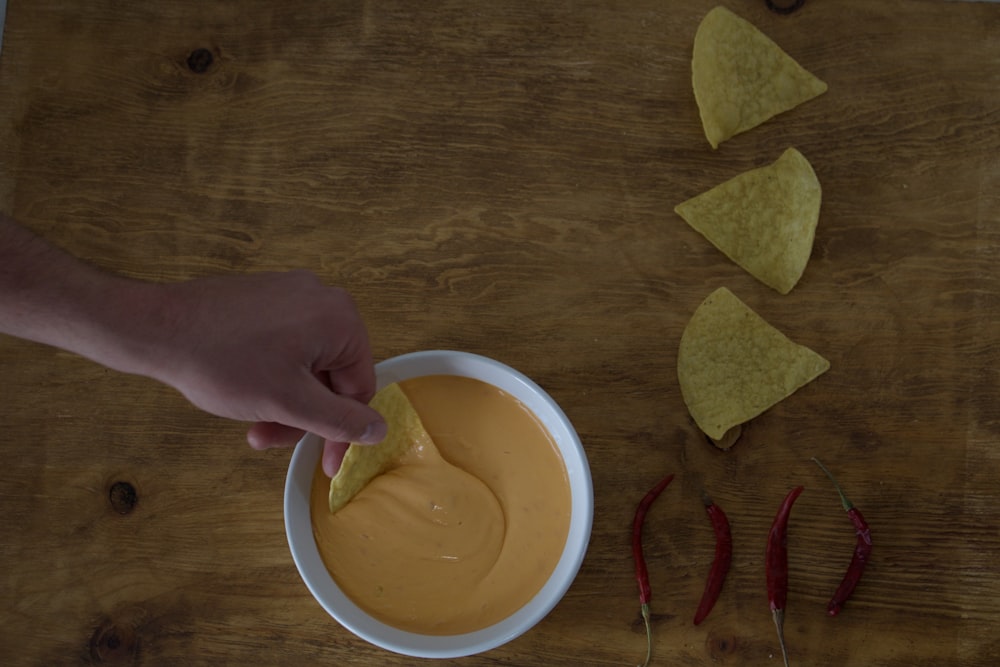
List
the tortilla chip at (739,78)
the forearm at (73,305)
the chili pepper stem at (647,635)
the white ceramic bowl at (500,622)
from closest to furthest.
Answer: the forearm at (73,305) < the white ceramic bowl at (500,622) < the chili pepper stem at (647,635) < the tortilla chip at (739,78)

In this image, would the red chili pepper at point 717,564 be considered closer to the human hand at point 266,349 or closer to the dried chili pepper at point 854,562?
the dried chili pepper at point 854,562

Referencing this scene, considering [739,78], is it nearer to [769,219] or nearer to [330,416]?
[769,219]

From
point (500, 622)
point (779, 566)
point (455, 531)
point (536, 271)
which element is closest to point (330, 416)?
point (455, 531)

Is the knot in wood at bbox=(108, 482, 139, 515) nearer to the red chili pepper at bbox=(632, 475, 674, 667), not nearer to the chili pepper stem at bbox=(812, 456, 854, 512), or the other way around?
the red chili pepper at bbox=(632, 475, 674, 667)

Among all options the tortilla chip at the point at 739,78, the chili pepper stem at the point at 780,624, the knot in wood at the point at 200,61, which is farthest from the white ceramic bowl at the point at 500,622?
the knot in wood at the point at 200,61

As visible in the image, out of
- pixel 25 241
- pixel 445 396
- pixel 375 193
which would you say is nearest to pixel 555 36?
pixel 375 193

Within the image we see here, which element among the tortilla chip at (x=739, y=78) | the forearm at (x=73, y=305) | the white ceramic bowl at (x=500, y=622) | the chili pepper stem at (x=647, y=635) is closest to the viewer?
the forearm at (x=73, y=305)
